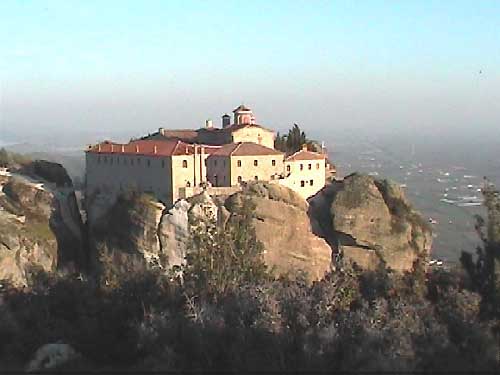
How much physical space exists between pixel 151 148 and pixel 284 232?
8.83 m

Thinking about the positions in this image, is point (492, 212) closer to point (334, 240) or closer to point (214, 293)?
point (214, 293)

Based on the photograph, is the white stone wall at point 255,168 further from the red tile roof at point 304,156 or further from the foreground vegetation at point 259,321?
the foreground vegetation at point 259,321

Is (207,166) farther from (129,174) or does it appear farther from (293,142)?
(293,142)

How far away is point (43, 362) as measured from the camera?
1683 centimetres

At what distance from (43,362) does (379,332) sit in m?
7.75

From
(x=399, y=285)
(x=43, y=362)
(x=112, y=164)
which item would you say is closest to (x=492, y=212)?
(x=399, y=285)

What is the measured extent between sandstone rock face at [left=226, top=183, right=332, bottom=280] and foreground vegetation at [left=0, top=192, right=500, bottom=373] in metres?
14.8

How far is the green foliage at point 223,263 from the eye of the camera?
2117 cm

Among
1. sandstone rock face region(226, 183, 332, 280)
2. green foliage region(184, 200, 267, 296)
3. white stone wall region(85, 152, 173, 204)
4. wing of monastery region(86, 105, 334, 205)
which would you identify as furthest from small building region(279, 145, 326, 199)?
Result: green foliage region(184, 200, 267, 296)

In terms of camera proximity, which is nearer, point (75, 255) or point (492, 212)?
point (492, 212)

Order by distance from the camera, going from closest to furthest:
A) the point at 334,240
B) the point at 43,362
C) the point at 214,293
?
the point at 43,362
the point at 214,293
the point at 334,240

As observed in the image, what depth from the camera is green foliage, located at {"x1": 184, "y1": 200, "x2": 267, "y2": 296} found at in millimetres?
21175

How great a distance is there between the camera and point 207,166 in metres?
40.0

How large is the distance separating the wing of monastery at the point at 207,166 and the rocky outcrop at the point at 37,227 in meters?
2.59
